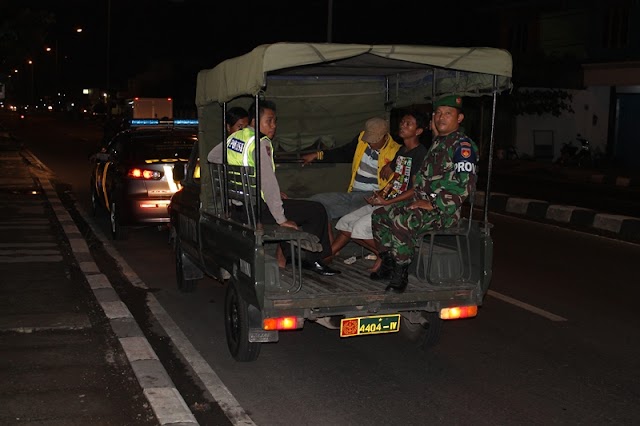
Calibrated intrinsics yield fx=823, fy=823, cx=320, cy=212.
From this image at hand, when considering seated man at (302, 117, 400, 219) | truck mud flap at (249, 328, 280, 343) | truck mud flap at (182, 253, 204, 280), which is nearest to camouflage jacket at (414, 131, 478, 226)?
seated man at (302, 117, 400, 219)

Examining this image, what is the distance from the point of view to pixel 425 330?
6406 millimetres

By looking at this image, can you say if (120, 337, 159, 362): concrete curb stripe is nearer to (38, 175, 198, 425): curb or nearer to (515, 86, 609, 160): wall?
(38, 175, 198, 425): curb

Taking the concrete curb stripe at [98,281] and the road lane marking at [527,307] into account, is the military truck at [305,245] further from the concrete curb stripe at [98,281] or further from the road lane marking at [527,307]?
the road lane marking at [527,307]

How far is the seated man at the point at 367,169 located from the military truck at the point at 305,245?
1.73ft

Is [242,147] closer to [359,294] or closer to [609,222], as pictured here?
[359,294]

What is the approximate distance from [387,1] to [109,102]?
1691 centimetres

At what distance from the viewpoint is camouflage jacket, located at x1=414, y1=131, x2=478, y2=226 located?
19.5ft

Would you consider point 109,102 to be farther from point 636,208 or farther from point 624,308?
point 624,308

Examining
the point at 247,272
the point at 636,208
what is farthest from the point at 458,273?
the point at 636,208

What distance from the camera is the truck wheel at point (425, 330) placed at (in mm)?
6230

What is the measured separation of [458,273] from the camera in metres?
6.11

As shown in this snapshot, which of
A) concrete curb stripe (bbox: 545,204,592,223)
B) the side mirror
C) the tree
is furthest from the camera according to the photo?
the tree

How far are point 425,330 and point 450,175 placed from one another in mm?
1261

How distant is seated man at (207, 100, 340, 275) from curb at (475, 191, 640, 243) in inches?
293
